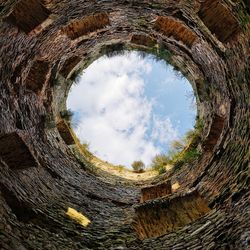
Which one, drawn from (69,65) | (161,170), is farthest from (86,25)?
(161,170)

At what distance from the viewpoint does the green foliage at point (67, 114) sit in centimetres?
1010

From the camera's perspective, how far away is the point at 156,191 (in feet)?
30.7

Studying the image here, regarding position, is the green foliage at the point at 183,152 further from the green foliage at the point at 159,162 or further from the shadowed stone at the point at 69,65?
the shadowed stone at the point at 69,65

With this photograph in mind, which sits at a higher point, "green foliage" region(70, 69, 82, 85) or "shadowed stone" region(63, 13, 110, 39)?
"green foliage" region(70, 69, 82, 85)

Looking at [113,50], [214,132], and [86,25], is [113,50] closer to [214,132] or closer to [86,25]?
[86,25]

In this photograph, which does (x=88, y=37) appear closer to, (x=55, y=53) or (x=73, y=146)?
(x=55, y=53)

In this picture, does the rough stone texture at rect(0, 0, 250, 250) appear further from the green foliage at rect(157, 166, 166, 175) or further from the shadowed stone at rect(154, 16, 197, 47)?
the green foliage at rect(157, 166, 166, 175)

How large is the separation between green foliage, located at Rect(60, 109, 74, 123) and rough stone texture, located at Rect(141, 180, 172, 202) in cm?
250

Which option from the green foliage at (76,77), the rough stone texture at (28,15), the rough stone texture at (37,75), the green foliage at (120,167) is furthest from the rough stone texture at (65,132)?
the rough stone texture at (28,15)

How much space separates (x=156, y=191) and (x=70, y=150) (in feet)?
7.43

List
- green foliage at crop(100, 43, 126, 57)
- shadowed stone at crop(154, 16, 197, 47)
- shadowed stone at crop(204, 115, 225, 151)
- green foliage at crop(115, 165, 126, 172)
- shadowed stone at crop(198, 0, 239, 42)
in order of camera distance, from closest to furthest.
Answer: shadowed stone at crop(198, 0, 239, 42), shadowed stone at crop(154, 16, 197, 47), shadowed stone at crop(204, 115, 225, 151), green foliage at crop(100, 43, 126, 57), green foliage at crop(115, 165, 126, 172)

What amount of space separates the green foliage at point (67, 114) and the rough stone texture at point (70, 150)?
0.42m

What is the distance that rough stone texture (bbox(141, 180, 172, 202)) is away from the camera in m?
9.20

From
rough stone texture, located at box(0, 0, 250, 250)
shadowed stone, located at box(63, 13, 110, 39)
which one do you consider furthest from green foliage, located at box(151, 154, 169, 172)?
shadowed stone, located at box(63, 13, 110, 39)
